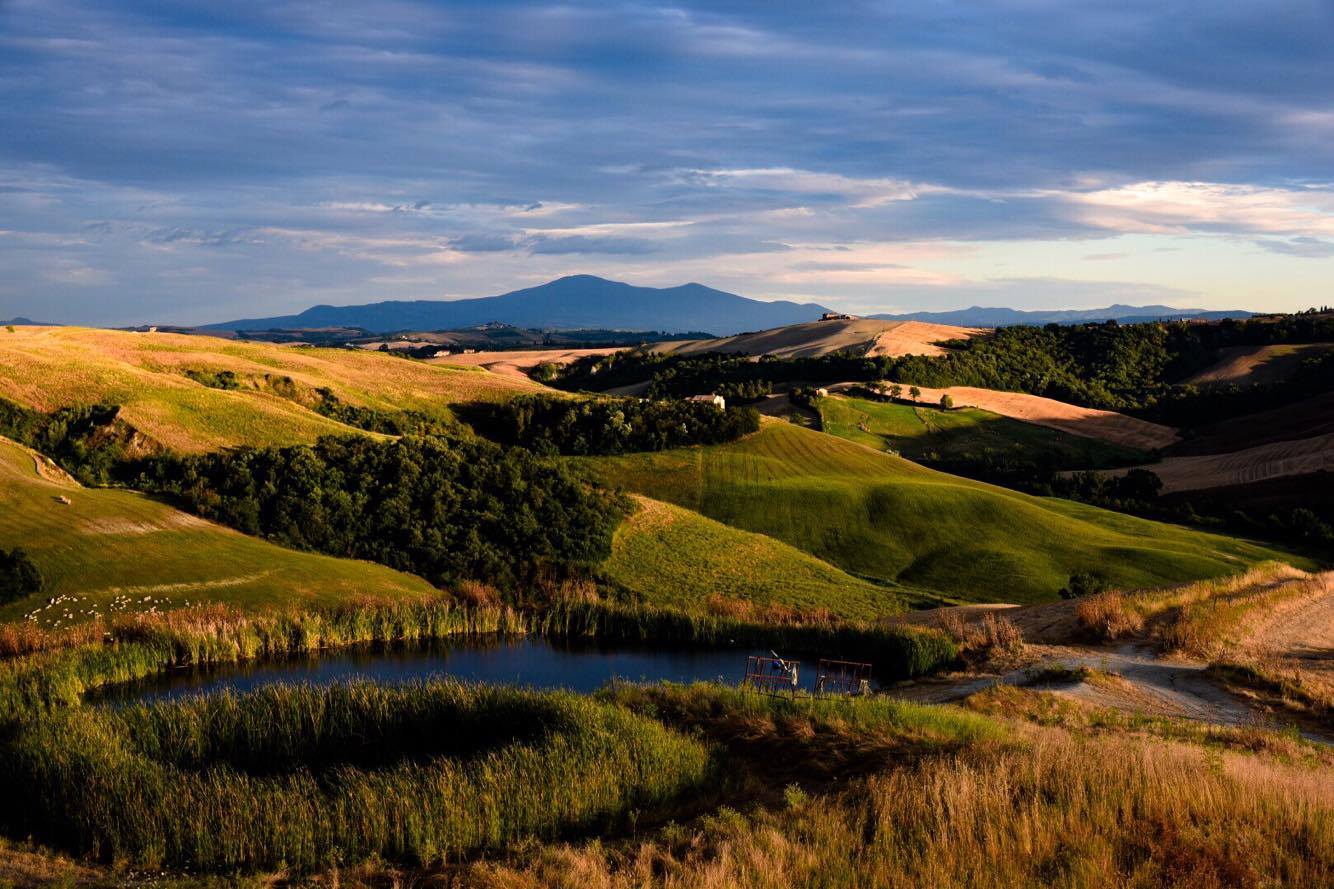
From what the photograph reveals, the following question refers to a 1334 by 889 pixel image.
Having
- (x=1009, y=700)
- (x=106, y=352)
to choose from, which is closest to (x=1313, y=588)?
(x=1009, y=700)

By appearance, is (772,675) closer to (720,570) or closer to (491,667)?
(491,667)

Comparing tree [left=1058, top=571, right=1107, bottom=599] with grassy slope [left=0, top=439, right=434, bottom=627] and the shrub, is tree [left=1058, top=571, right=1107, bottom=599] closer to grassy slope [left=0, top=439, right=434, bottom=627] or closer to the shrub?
the shrub

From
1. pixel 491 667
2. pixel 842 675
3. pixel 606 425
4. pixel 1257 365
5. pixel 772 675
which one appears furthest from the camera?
pixel 1257 365

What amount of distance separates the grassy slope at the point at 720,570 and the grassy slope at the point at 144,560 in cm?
1381

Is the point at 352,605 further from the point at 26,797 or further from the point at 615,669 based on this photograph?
the point at 26,797

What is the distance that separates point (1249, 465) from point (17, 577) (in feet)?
340

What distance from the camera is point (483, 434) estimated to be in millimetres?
93562

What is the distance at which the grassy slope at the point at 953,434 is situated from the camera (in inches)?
4722

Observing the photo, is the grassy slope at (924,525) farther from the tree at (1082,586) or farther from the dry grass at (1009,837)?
the dry grass at (1009,837)

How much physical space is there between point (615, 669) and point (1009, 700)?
16349 millimetres

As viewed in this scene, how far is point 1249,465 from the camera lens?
99875mm

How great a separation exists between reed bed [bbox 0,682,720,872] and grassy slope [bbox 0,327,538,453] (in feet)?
148

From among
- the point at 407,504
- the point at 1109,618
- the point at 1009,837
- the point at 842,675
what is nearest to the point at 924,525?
the point at 407,504

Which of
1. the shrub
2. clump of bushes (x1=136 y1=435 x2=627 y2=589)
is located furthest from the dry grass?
clump of bushes (x1=136 y1=435 x2=627 y2=589)
